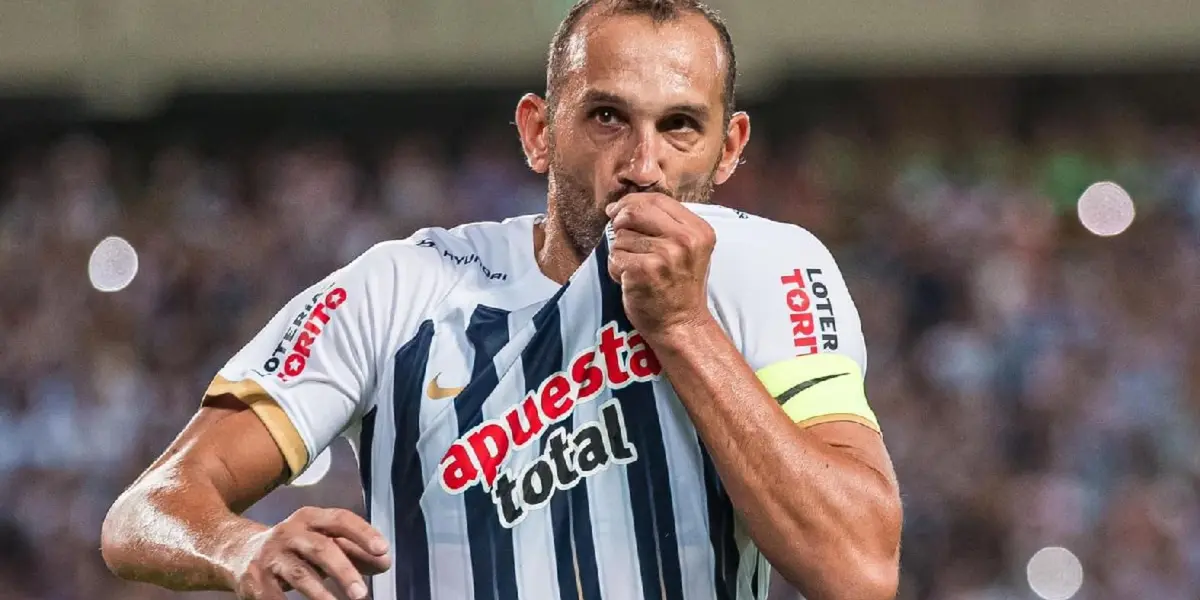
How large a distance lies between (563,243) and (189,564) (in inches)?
33.9

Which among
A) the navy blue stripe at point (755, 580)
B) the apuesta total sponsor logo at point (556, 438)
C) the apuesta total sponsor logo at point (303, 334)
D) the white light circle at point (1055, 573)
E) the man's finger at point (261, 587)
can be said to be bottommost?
the white light circle at point (1055, 573)

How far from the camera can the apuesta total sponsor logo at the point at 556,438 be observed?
2.40 meters

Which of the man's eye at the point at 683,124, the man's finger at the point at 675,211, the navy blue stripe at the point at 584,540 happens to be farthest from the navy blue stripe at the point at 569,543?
the man's eye at the point at 683,124

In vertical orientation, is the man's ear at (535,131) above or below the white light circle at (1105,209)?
below

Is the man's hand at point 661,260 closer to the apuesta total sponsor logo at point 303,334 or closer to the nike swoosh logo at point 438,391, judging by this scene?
the nike swoosh logo at point 438,391

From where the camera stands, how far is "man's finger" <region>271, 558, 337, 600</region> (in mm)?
1937

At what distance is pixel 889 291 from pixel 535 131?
7807 millimetres

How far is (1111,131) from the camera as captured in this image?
11797mm

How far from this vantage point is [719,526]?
93.7 inches

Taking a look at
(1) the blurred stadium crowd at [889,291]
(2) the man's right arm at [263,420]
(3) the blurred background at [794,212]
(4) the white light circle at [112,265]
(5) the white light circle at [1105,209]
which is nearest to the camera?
(2) the man's right arm at [263,420]

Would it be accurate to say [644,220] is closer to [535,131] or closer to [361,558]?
[361,558]

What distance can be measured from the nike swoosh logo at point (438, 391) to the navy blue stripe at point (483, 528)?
21 mm

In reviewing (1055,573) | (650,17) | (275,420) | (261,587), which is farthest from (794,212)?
(261,587)

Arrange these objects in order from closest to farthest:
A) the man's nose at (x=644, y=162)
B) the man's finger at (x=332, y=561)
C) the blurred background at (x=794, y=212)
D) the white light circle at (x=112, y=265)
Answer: the man's finger at (x=332, y=561) → the man's nose at (x=644, y=162) → the blurred background at (x=794, y=212) → the white light circle at (x=112, y=265)
